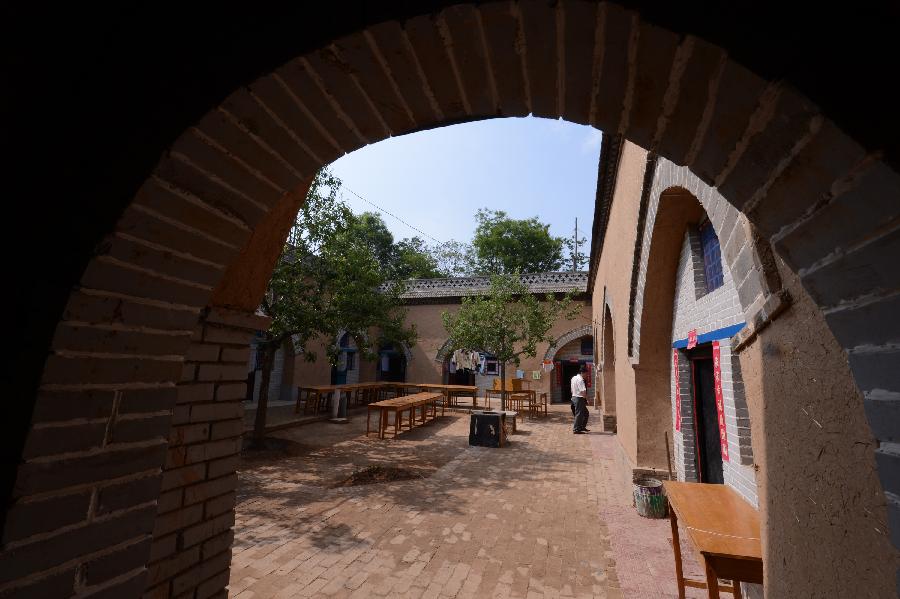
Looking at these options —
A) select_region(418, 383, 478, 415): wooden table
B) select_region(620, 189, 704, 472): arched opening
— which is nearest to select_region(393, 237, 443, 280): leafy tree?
select_region(418, 383, 478, 415): wooden table

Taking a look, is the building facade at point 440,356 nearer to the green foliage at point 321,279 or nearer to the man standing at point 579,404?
the man standing at point 579,404

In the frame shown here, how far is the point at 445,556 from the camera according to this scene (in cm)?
413

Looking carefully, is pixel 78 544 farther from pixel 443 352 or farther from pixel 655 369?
pixel 443 352

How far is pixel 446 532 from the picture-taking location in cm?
469

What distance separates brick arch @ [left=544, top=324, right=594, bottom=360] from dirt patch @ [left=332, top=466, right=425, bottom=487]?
39.0ft

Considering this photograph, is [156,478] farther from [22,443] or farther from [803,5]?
[803,5]

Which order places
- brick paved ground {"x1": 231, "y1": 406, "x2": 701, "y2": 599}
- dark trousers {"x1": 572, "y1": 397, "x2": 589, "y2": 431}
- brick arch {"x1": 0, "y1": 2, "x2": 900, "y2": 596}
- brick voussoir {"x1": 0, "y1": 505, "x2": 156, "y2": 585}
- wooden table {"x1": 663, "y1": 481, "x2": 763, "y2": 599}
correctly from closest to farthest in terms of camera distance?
brick arch {"x1": 0, "y1": 2, "x2": 900, "y2": 596} < brick voussoir {"x1": 0, "y1": 505, "x2": 156, "y2": 585} < wooden table {"x1": 663, "y1": 481, "x2": 763, "y2": 599} < brick paved ground {"x1": 231, "y1": 406, "x2": 701, "y2": 599} < dark trousers {"x1": 572, "y1": 397, "x2": 589, "y2": 431}

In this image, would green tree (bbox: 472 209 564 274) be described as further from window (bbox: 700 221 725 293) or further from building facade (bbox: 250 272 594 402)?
window (bbox: 700 221 725 293)

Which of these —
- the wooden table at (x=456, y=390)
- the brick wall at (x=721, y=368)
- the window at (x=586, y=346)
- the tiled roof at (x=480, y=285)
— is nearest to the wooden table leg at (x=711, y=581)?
the brick wall at (x=721, y=368)

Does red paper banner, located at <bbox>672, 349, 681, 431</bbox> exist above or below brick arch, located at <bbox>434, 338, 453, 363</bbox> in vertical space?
below

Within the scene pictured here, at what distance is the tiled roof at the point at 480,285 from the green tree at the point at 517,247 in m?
8.40

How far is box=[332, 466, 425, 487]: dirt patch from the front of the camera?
21.3ft

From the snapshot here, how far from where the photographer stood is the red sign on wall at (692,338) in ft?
14.9

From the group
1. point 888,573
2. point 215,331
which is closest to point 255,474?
point 215,331
